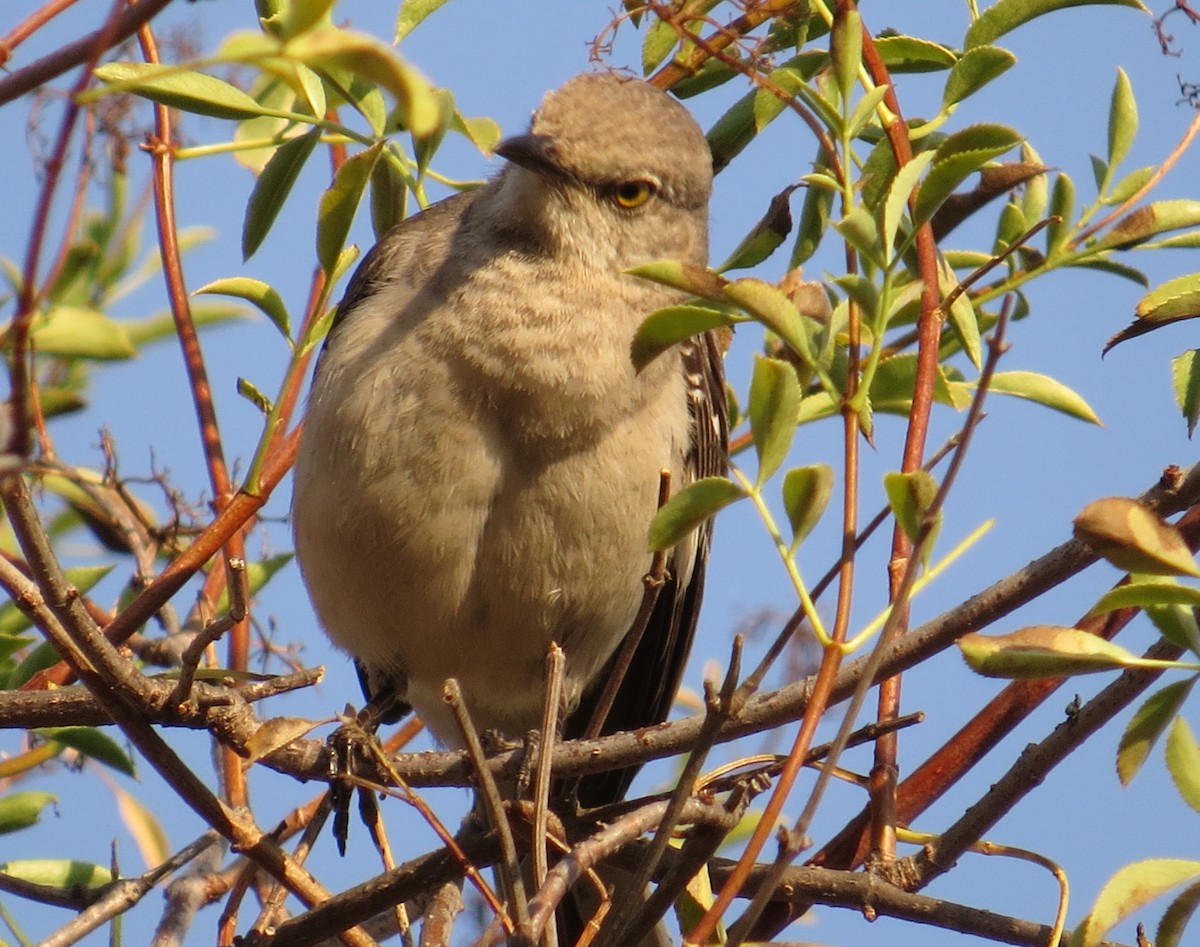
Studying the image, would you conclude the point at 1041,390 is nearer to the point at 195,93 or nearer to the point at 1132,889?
the point at 1132,889

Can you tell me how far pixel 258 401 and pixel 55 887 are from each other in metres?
1.07

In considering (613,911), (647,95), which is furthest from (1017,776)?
(647,95)

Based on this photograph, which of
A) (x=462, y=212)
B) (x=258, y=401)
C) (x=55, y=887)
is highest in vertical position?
(x=462, y=212)

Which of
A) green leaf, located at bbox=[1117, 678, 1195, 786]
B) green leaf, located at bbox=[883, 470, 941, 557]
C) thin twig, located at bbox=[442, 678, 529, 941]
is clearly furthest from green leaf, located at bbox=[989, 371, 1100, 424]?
thin twig, located at bbox=[442, 678, 529, 941]

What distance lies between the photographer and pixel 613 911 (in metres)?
2.15

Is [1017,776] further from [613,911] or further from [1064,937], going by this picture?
[613,911]

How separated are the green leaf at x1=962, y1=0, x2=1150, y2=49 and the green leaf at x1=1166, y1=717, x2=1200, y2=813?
1341 millimetres

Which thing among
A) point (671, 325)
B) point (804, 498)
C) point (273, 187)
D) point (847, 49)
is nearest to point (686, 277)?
point (671, 325)

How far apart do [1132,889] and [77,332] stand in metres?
1.55

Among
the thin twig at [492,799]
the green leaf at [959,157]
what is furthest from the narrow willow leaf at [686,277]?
the thin twig at [492,799]

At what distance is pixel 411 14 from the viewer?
9.45 ft

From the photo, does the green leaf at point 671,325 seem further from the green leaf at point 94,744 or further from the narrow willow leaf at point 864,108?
the green leaf at point 94,744

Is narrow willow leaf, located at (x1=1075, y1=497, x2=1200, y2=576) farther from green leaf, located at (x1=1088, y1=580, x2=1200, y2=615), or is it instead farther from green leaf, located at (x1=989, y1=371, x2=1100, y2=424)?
green leaf, located at (x1=989, y1=371, x2=1100, y2=424)

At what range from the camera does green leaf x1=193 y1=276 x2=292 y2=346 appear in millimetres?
2881
